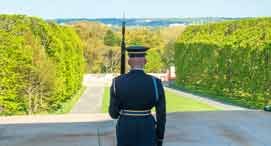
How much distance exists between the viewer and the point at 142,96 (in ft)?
11.3

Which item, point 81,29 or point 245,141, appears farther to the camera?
point 81,29

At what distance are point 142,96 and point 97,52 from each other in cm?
2373

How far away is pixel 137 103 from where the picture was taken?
→ 3.45m

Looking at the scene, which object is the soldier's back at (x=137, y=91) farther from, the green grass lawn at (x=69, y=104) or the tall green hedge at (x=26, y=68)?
the green grass lawn at (x=69, y=104)

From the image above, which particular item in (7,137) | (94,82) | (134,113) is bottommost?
(94,82)

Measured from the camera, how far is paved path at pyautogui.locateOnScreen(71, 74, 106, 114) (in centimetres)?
1395

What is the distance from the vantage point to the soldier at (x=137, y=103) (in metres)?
3.44

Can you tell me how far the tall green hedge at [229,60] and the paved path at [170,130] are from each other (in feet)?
16.9

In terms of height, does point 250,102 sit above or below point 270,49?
below

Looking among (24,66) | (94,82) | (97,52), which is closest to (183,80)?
(94,82)

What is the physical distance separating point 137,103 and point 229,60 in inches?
515

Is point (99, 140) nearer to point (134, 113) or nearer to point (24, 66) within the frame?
point (134, 113)

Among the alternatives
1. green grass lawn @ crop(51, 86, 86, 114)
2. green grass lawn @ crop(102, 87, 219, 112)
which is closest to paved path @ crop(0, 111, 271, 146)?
green grass lawn @ crop(51, 86, 86, 114)

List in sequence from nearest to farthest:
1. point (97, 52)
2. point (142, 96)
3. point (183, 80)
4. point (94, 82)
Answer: point (142, 96) < point (183, 80) < point (94, 82) < point (97, 52)
